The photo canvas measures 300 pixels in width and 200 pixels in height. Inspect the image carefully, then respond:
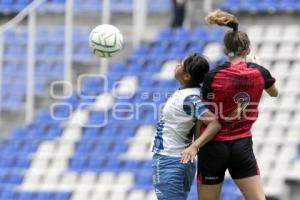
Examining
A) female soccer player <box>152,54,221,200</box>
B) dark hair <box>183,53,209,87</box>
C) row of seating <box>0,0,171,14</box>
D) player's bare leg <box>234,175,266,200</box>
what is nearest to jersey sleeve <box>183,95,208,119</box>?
female soccer player <box>152,54,221,200</box>

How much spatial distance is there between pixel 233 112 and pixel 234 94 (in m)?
0.12

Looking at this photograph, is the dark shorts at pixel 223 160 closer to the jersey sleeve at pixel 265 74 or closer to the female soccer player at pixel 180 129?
the female soccer player at pixel 180 129

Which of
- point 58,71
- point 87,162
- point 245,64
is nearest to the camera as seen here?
point 245,64

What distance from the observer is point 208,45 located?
37.8 feet

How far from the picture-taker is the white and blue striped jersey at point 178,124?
5.59 metres

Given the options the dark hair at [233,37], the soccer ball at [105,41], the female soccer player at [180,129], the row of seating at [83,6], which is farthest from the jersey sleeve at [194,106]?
the row of seating at [83,6]

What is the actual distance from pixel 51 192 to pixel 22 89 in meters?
1.92

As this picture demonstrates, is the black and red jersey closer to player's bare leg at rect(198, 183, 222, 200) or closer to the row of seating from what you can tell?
player's bare leg at rect(198, 183, 222, 200)

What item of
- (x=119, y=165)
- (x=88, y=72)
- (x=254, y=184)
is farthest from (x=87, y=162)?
(x=254, y=184)

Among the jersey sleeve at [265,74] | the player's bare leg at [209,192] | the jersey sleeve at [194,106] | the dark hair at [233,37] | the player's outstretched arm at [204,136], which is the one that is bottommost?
the player's bare leg at [209,192]

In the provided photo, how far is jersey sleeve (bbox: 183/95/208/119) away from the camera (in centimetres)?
550

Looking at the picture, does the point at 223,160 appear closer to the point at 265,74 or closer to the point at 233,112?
the point at 233,112

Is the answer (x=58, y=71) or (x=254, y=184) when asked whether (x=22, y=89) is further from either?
(x=254, y=184)

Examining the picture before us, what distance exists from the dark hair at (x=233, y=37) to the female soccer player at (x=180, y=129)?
19 cm
